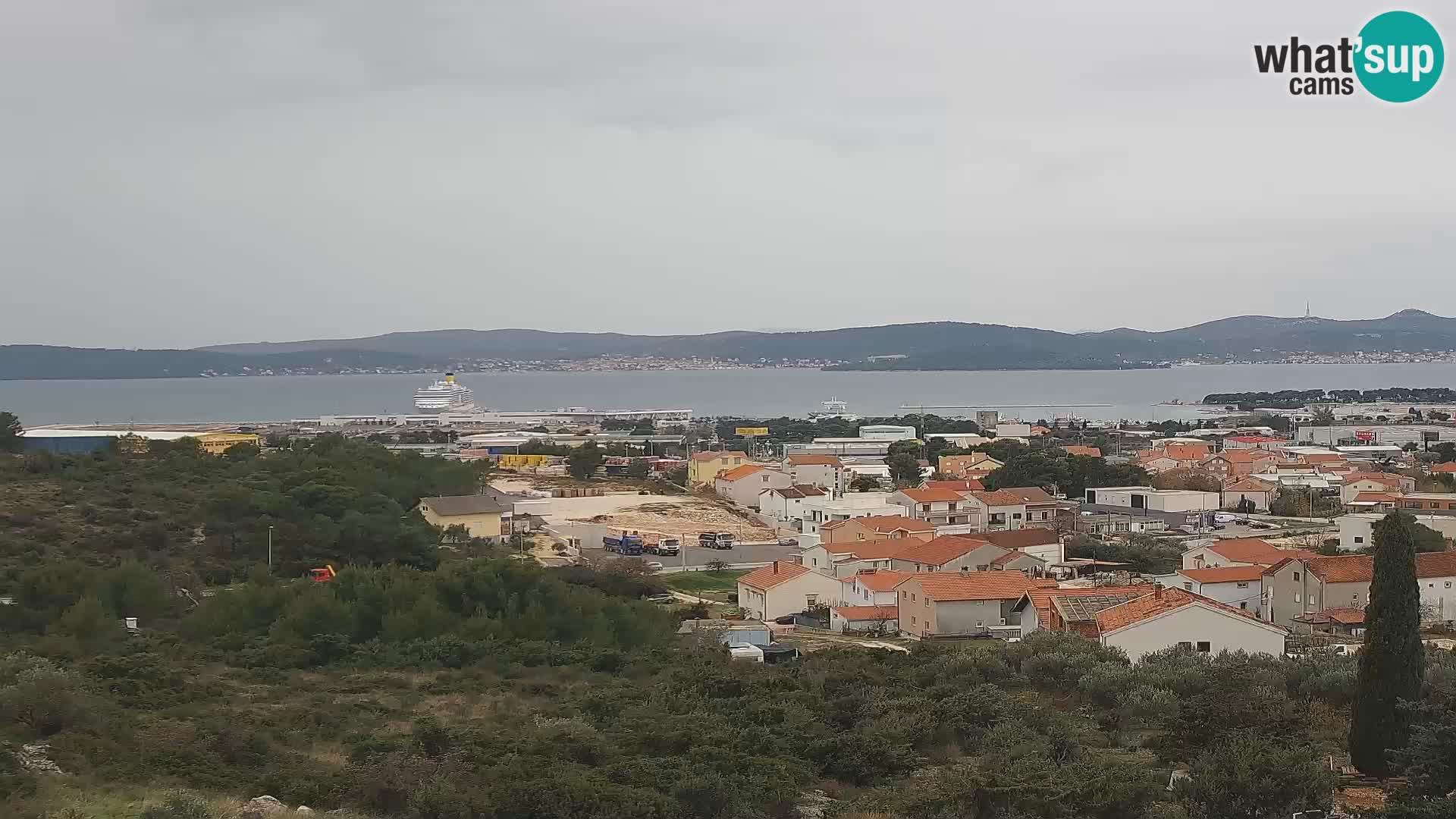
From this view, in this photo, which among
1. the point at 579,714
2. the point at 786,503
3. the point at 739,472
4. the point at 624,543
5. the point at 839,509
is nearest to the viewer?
the point at 579,714

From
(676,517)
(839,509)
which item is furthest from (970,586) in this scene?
(676,517)

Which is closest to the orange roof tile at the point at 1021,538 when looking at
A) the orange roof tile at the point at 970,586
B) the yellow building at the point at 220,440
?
the orange roof tile at the point at 970,586

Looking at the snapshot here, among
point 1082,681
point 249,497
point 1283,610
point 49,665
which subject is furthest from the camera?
point 249,497

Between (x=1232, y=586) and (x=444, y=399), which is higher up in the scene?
(x=444, y=399)

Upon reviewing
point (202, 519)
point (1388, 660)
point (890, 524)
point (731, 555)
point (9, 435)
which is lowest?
point (731, 555)


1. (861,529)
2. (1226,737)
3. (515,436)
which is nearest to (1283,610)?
(861,529)

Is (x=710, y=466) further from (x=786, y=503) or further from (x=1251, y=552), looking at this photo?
(x=1251, y=552)

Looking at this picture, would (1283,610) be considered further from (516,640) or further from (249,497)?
(249,497)
